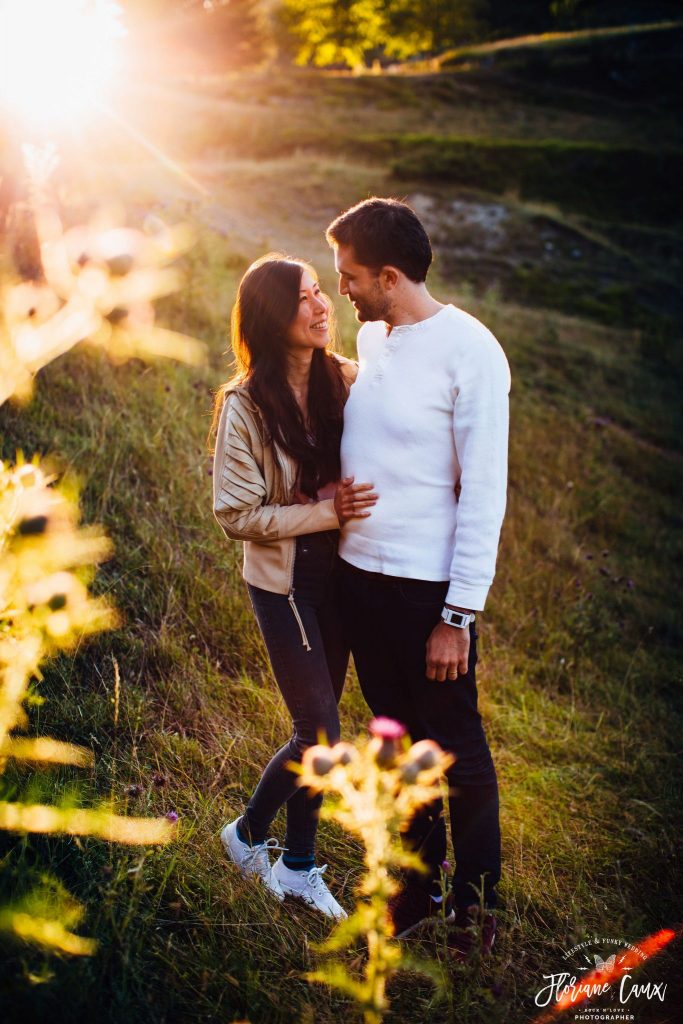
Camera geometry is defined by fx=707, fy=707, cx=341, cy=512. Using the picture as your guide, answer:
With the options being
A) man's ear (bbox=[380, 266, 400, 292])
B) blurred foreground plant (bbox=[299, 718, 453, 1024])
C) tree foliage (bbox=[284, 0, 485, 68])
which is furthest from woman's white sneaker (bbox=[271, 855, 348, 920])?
tree foliage (bbox=[284, 0, 485, 68])

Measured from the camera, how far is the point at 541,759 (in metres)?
3.58

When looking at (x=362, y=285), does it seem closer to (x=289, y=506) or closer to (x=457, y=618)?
(x=289, y=506)

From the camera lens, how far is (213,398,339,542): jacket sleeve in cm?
220

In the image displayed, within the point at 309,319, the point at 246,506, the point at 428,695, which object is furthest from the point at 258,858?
the point at 309,319

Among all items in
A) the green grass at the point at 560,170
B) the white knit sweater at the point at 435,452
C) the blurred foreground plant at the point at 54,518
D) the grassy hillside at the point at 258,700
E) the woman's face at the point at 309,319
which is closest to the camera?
the blurred foreground plant at the point at 54,518

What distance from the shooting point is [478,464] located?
2.06m

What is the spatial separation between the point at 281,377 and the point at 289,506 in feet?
1.44

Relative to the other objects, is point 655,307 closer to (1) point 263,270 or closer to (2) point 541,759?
(2) point 541,759

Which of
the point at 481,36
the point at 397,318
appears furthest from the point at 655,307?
the point at 481,36

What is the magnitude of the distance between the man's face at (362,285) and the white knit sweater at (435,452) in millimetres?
94

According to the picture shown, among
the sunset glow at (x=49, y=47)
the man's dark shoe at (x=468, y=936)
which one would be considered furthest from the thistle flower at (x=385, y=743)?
the sunset glow at (x=49, y=47)

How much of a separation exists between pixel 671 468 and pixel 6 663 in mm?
7054

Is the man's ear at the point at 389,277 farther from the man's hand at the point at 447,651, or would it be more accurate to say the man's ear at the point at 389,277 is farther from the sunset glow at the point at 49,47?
the man's hand at the point at 447,651

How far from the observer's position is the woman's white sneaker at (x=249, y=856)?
2.37 m
